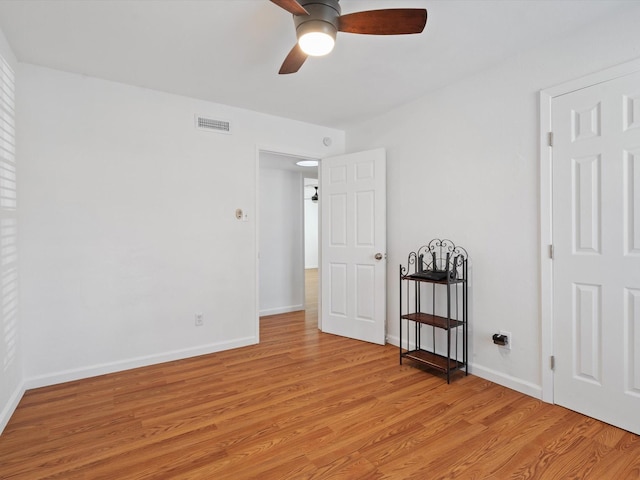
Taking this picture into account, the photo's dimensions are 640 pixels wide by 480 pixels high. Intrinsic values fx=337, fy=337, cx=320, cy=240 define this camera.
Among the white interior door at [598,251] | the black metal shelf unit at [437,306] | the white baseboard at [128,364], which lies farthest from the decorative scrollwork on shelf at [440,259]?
the white baseboard at [128,364]

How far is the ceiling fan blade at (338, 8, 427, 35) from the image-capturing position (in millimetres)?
1680

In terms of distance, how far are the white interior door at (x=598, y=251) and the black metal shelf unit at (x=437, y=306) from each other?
2.36 feet

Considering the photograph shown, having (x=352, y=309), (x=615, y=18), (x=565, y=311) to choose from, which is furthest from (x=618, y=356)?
(x=352, y=309)

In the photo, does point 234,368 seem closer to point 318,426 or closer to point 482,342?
point 318,426

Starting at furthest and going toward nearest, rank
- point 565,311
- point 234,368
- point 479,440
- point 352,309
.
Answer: point 352,309
point 234,368
point 565,311
point 479,440

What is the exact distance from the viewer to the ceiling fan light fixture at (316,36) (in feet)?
5.99

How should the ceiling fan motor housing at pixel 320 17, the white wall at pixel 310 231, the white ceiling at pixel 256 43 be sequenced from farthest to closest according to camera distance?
the white wall at pixel 310 231
the white ceiling at pixel 256 43
the ceiling fan motor housing at pixel 320 17

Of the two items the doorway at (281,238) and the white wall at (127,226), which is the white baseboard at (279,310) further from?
the white wall at (127,226)

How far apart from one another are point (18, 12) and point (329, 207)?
303 centimetres

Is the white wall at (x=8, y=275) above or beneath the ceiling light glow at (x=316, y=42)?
beneath

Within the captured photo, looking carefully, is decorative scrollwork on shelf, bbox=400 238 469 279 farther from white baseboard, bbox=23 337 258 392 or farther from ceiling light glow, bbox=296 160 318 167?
ceiling light glow, bbox=296 160 318 167

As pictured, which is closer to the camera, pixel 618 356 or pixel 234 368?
pixel 618 356

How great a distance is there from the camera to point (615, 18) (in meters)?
2.10

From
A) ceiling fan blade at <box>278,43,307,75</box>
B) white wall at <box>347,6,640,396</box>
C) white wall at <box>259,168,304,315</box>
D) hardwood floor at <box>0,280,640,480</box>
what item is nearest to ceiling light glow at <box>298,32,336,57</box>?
ceiling fan blade at <box>278,43,307,75</box>
